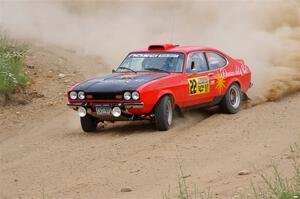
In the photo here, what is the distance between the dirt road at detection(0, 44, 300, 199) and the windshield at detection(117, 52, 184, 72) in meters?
0.98

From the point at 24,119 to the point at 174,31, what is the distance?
8.96m

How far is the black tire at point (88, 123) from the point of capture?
12.1 metres

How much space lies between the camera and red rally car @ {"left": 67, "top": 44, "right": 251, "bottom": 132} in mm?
11398

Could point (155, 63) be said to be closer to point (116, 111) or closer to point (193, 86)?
point (193, 86)

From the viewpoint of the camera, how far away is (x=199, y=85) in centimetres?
1251

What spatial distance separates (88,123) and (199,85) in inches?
80.5

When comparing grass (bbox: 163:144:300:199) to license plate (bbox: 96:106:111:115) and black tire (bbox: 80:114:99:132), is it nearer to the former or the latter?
license plate (bbox: 96:106:111:115)

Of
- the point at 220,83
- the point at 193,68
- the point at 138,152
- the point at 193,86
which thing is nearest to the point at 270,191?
the point at 138,152

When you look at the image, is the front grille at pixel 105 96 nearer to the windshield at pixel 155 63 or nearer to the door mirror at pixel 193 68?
the windshield at pixel 155 63

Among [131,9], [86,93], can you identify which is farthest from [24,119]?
[131,9]

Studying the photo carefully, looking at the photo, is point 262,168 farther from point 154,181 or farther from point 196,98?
point 196,98

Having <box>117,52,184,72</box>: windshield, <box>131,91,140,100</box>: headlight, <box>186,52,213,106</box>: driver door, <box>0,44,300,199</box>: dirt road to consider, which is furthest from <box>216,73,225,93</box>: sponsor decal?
<box>131,91,140,100</box>: headlight

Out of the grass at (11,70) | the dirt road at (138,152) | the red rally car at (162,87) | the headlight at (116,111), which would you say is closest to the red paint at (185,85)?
the red rally car at (162,87)

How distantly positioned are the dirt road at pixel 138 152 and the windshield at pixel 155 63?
0.98 metres
